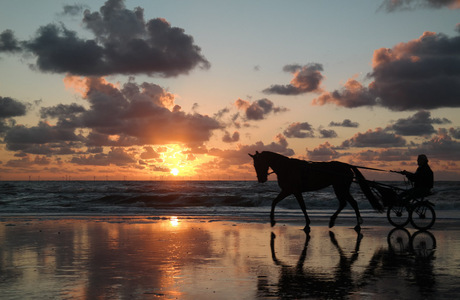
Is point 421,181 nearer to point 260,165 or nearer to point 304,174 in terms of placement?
point 304,174

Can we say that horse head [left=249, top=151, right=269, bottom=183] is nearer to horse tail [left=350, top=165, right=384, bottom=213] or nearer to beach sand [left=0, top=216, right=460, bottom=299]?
beach sand [left=0, top=216, right=460, bottom=299]

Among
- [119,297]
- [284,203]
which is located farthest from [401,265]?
[284,203]

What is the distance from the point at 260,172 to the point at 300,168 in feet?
4.09

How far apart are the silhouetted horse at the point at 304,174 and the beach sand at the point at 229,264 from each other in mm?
1296

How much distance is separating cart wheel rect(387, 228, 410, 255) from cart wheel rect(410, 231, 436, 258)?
153mm

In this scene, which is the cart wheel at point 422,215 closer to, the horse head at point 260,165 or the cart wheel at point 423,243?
the cart wheel at point 423,243

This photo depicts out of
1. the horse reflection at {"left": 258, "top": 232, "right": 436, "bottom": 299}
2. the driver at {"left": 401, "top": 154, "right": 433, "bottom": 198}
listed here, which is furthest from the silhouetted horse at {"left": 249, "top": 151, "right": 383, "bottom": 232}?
the horse reflection at {"left": 258, "top": 232, "right": 436, "bottom": 299}

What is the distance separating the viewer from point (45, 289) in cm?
671

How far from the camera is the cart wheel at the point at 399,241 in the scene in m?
10.6

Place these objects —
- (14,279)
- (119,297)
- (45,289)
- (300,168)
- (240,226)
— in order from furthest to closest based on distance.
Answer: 1. (240,226)
2. (300,168)
3. (14,279)
4. (45,289)
5. (119,297)

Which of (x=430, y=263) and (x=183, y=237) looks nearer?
(x=430, y=263)

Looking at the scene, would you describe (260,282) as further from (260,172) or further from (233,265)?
(260,172)

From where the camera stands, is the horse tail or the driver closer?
the driver

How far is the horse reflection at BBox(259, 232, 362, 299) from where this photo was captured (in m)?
6.38
